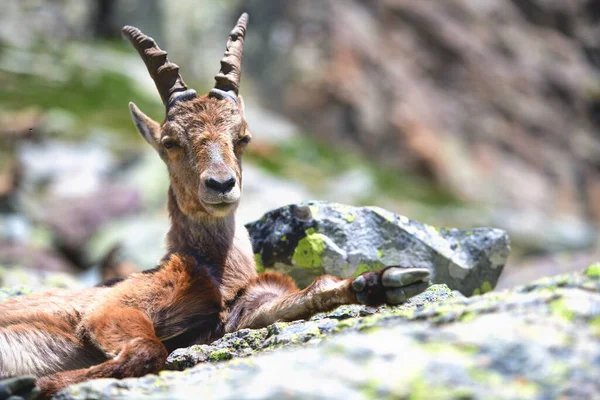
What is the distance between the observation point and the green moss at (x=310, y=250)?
7.45 m

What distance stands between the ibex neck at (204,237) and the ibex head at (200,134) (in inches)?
4.2

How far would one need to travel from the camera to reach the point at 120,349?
5.45 metres

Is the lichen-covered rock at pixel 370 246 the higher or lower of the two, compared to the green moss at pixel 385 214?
lower

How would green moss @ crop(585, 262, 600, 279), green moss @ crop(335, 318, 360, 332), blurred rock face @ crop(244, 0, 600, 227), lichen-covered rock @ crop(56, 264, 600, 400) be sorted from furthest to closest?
blurred rock face @ crop(244, 0, 600, 227) → green moss @ crop(335, 318, 360, 332) → green moss @ crop(585, 262, 600, 279) → lichen-covered rock @ crop(56, 264, 600, 400)

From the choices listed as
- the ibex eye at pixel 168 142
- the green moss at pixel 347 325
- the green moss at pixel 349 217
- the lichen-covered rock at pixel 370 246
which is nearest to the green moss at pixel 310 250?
the lichen-covered rock at pixel 370 246

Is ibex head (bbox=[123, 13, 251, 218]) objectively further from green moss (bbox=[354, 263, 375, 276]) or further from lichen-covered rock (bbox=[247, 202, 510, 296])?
green moss (bbox=[354, 263, 375, 276])

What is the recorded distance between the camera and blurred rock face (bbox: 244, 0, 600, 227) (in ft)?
104

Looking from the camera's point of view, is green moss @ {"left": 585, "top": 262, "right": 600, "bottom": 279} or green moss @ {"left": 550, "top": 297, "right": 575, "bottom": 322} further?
green moss @ {"left": 585, "top": 262, "right": 600, "bottom": 279}

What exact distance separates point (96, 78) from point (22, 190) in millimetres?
12743

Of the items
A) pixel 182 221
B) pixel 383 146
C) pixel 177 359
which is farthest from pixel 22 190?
pixel 177 359

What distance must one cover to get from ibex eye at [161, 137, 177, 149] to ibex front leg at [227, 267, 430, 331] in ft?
5.91

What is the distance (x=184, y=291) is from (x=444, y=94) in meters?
29.2

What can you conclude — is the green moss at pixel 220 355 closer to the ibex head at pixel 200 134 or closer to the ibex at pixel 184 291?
the ibex at pixel 184 291

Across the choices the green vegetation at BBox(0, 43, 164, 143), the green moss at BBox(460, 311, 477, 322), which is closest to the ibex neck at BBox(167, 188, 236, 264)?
the green moss at BBox(460, 311, 477, 322)
